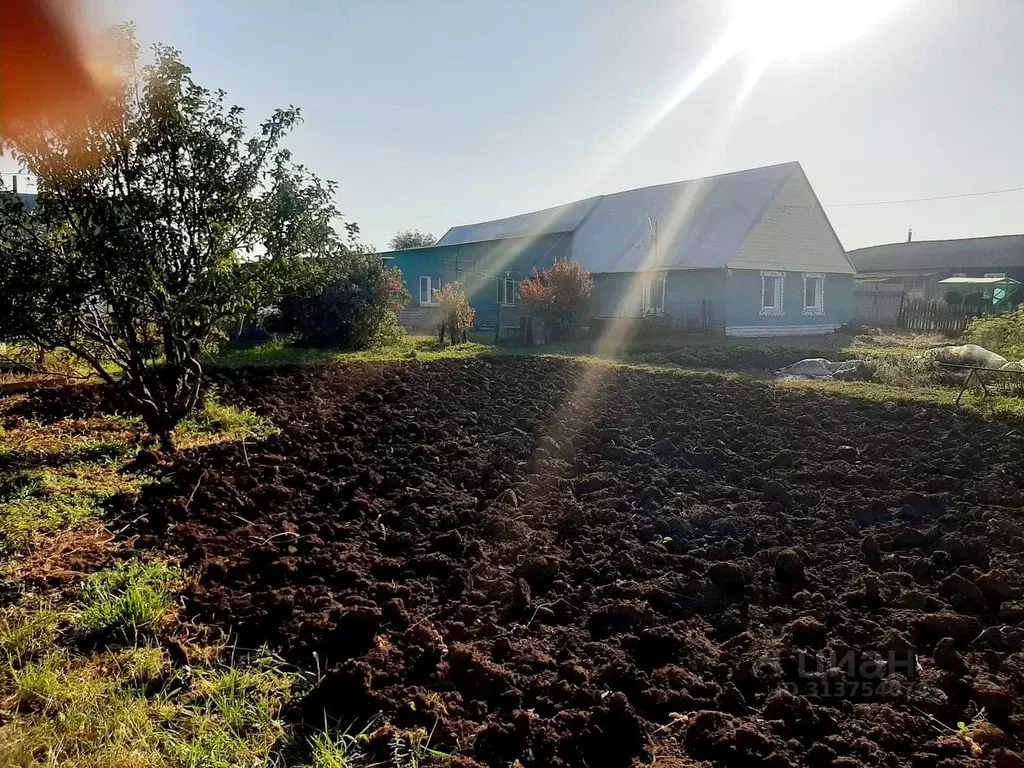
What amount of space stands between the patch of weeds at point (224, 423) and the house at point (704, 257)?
49.2ft

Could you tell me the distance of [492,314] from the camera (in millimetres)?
26469

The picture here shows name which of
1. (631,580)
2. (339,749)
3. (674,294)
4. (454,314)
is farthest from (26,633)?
(674,294)

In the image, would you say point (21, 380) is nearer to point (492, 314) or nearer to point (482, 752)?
point (482, 752)

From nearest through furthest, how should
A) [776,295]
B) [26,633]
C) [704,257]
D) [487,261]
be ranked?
1. [26,633]
2. [704,257]
3. [776,295]
4. [487,261]

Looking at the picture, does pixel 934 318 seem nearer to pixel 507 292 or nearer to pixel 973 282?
pixel 507 292

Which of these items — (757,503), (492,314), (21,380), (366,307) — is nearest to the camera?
(757,503)

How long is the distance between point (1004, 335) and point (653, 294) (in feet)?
32.6

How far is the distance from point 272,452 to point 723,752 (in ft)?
15.9

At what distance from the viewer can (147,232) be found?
19.2 feet

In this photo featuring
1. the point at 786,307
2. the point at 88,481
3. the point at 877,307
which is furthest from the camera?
the point at 877,307

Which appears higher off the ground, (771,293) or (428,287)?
(428,287)

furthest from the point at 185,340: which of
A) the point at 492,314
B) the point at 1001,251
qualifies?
the point at 1001,251

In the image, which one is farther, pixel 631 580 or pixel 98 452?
pixel 98 452

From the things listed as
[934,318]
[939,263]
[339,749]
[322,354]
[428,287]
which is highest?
[939,263]
